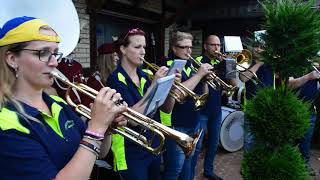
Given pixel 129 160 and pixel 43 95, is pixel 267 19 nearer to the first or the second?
pixel 129 160

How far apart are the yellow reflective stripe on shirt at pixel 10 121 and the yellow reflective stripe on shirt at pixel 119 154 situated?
3.70ft

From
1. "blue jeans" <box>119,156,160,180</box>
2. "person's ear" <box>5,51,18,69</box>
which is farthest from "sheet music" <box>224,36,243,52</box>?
"person's ear" <box>5,51,18,69</box>

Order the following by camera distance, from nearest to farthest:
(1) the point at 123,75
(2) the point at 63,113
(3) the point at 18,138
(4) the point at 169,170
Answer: (3) the point at 18,138 < (2) the point at 63,113 < (1) the point at 123,75 < (4) the point at 169,170

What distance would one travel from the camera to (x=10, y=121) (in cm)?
137

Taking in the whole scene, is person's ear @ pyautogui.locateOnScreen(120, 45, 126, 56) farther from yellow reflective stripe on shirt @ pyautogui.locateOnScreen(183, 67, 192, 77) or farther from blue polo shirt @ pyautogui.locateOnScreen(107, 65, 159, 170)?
yellow reflective stripe on shirt @ pyautogui.locateOnScreen(183, 67, 192, 77)

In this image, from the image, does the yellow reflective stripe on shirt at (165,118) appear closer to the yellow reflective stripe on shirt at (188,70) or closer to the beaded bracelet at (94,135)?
the yellow reflective stripe on shirt at (188,70)

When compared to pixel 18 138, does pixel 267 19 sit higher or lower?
higher

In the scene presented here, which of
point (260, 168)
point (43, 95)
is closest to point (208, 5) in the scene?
point (260, 168)

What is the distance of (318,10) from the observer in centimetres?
289

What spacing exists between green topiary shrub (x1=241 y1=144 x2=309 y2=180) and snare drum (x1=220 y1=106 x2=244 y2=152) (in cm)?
266

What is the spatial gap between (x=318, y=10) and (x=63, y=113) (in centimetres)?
232

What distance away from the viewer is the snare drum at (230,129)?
18.6ft

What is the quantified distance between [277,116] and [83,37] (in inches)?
132

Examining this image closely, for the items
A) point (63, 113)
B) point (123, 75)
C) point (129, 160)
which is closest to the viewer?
point (63, 113)
